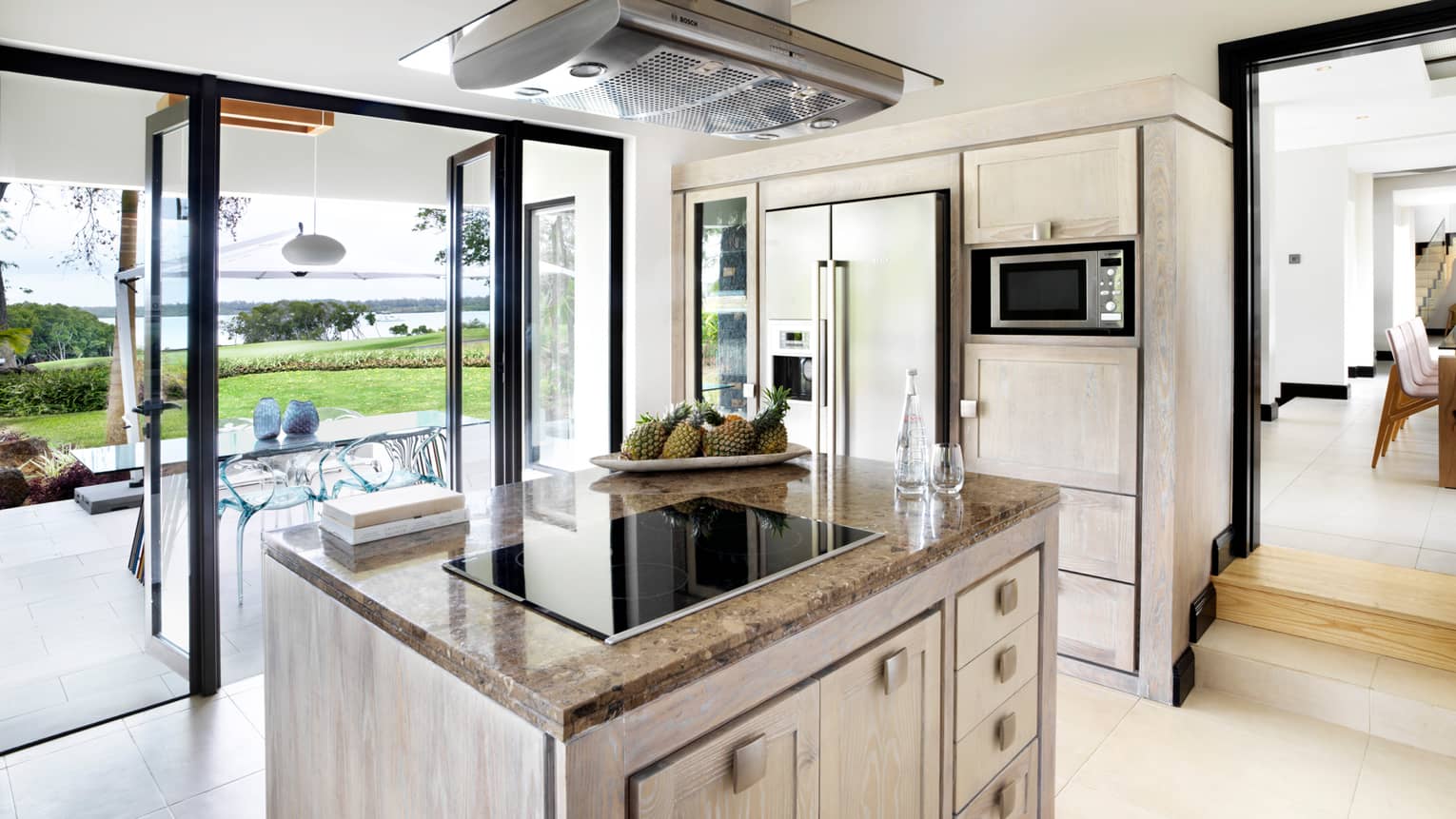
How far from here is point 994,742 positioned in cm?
190

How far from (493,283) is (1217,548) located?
3.11 metres

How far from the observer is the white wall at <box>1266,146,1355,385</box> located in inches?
338

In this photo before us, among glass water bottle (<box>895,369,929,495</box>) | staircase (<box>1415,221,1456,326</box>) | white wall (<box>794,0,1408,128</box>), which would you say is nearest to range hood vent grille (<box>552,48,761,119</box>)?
glass water bottle (<box>895,369,929,495</box>)

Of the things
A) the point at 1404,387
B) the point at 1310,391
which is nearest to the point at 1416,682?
the point at 1404,387

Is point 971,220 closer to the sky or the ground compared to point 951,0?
closer to the ground

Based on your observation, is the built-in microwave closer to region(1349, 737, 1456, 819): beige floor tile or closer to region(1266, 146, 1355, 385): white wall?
region(1349, 737, 1456, 819): beige floor tile

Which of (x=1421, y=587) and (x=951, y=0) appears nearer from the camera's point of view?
(x=1421, y=587)

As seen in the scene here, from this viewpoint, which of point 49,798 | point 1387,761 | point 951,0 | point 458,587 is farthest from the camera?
point 951,0

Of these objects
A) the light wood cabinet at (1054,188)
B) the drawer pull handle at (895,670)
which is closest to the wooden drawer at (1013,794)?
the drawer pull handle at (895,670)

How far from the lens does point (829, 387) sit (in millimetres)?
3553

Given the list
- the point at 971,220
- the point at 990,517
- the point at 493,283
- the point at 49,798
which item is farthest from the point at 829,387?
the point at 49,798

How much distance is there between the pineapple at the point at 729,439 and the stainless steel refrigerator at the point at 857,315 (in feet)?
3.82

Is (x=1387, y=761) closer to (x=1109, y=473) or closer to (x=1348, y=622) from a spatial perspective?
(x=1348, y=622)

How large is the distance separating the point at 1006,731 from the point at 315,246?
9.49ft
